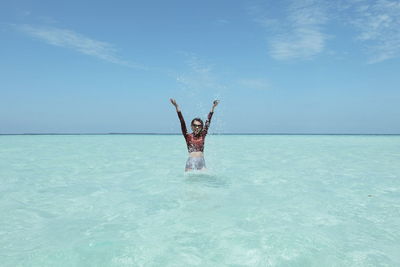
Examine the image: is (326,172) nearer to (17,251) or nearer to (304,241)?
(304,241)

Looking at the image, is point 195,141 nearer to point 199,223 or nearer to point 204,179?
point 204,179

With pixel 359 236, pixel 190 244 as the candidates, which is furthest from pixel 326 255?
pixel 190 244

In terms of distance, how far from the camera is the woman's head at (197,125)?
30.8ft

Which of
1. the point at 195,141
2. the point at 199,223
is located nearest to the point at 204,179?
the point at 195,141

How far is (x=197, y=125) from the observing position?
30.8ft

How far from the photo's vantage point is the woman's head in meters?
9.39

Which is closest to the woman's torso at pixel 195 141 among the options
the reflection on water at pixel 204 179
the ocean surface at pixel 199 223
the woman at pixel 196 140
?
the woman at pixel 196 140

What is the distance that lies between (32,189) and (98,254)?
5649 mm

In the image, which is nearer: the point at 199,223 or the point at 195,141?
the point at 199,223

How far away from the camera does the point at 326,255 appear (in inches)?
165

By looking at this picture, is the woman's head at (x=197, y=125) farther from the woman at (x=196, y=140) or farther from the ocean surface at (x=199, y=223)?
the ocean surface at (x=199, y=223)

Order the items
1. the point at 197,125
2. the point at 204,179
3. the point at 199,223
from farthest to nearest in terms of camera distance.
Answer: the point at 204,179, the point at 197,125, the point at 199,223

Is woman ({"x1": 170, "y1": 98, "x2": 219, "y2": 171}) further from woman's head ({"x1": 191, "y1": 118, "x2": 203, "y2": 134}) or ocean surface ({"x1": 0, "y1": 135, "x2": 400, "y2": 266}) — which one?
ocean surface ({"x1": 0, "y1": 135, "x2": 400, "y2": 266})

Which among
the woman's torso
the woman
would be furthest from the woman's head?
the woman's torso
